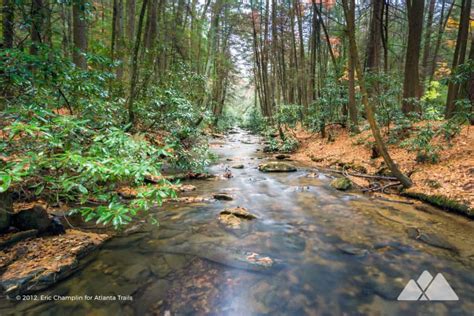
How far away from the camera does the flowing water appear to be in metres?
2.71

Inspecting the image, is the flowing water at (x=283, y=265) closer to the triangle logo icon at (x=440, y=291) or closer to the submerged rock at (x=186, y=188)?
the triangle logo icon at (x=440, y=291)

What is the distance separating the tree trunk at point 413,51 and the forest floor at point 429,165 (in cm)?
132

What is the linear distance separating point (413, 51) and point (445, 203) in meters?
5.93

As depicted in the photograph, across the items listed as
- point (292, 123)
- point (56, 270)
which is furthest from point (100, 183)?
point (292, 123)

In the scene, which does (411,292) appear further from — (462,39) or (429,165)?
(462,39)

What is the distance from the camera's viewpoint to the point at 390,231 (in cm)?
431

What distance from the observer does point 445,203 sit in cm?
499

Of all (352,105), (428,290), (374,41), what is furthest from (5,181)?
(374,41)

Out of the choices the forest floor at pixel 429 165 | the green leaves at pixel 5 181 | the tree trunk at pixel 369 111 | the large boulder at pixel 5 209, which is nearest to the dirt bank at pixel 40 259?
the large boulder at pixel 5 209

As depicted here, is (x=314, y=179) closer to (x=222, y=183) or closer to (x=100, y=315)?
(x=222, y=183)

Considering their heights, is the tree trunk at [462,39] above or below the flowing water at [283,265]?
above

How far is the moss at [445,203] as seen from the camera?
4.61 m

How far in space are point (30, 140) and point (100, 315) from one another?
2.05 meters

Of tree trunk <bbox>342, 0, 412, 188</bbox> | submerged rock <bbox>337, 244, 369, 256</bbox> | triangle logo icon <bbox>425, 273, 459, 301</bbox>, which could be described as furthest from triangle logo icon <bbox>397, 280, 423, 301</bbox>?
tree trunk <bbox>342, 0, 412, 188</bbox>
